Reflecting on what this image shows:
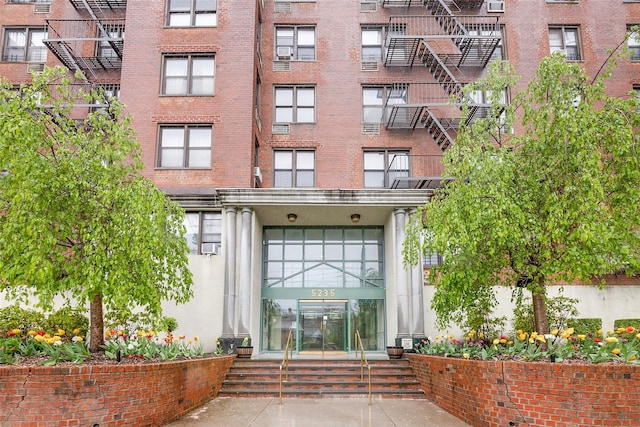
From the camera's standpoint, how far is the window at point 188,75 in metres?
18.7

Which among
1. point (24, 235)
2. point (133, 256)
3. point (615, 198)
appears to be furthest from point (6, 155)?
point (615, 198)

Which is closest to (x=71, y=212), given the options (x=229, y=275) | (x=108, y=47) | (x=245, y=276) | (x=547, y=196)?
(x=229, y=275)

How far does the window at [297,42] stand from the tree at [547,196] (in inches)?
471

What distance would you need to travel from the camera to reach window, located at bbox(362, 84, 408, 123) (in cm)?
2073

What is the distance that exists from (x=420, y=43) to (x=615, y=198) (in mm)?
12432

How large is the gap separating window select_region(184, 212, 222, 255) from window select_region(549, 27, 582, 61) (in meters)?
15.6

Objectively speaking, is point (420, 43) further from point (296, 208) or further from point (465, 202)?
point (465, 202)

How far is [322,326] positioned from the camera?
18406 mm

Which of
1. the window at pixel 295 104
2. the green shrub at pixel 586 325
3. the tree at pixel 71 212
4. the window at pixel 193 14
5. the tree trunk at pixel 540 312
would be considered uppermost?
the window at pixel 193 14

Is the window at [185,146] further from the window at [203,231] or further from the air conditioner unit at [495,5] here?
the air conditioner unit at [495,5]

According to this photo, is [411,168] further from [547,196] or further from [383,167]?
[547,196]

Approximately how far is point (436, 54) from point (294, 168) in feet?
24.0

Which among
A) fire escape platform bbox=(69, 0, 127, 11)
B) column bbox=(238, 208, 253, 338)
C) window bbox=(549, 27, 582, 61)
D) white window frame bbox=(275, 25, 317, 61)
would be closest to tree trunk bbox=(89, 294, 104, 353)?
column bbox=(238, 208, 253, 338)

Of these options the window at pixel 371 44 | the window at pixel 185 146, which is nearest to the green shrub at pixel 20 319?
the window at pixel 185 146
